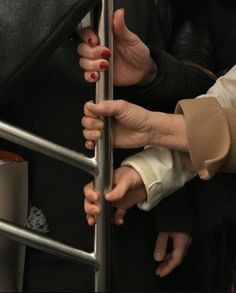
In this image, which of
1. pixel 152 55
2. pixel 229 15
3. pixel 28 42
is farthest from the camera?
pixel 229 15

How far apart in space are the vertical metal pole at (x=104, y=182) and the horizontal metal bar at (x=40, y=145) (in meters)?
0.03

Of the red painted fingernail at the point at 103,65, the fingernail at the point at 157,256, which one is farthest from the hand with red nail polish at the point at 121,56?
the fingernail at the point at 157,256

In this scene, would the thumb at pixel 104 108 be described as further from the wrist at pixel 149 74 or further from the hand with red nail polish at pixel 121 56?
the wrist at pixel 149 74

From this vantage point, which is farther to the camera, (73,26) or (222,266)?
(222,266)

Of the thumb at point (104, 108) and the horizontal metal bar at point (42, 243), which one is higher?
the thumb at point (104, 108)

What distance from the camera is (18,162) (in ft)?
2.77

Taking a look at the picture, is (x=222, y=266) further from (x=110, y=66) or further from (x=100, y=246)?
(x=110, y=66)

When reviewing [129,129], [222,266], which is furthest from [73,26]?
[222,266]

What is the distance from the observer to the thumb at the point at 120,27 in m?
0.70

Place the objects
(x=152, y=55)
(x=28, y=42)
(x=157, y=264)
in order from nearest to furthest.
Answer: (x=28, y=42), (x=152, y=55), (x=157, y=264)

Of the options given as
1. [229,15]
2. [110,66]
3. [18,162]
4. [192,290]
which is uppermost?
[229,15]

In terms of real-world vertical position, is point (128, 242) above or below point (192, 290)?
above

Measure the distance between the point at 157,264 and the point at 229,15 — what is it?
1.89 feet

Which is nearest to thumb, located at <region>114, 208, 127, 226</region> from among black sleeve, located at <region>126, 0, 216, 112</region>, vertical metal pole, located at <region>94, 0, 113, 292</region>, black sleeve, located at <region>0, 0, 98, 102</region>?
vertical metal pole, located at <region>94, 0, 113, 292</region>
